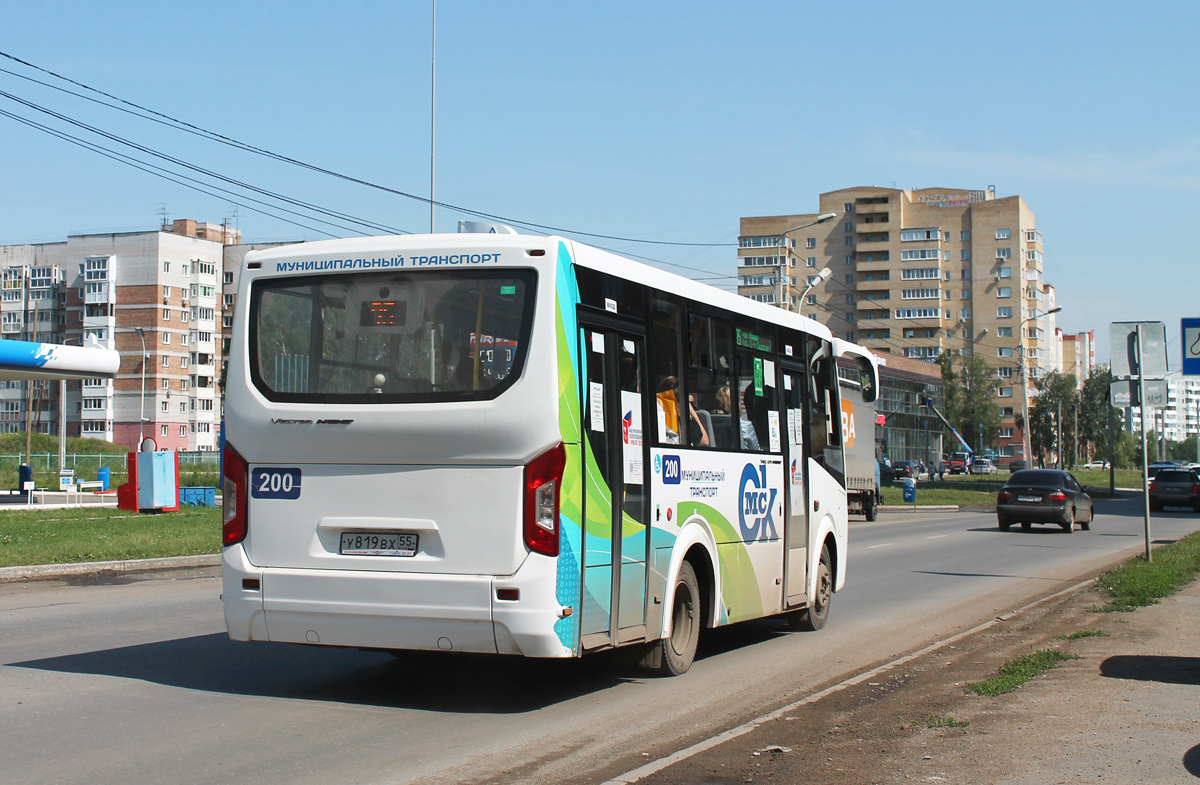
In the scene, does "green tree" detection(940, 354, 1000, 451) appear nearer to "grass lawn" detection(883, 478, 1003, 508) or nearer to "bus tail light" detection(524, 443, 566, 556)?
"grass lawn" detection(883, 478, 1003, 508)

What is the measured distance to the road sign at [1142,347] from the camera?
57.8ft

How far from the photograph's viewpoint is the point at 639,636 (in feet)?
26.7

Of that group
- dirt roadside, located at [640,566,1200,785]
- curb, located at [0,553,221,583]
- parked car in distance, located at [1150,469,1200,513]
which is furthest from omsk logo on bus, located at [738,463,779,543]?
parked car in distance, located at [1150,469,1200,513]

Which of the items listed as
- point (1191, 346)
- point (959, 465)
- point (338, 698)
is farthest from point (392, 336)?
point (959, 465)

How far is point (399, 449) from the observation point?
24.3 ft

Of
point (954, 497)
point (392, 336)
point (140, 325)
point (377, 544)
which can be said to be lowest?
point (954, 497)

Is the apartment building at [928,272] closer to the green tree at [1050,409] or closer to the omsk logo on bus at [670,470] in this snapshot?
the green tree at [1050,409]

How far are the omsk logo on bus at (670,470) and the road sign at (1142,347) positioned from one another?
11.5 meters

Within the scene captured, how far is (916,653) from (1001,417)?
130001 millimetres

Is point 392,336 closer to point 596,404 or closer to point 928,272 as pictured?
point 596,404

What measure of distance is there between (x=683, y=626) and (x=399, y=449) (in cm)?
277

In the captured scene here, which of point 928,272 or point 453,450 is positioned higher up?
point 928,272

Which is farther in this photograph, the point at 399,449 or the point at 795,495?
the point at 795,495

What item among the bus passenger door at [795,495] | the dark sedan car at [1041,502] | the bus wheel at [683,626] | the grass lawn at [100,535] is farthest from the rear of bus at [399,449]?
the dark sedan car at [1041,502]
